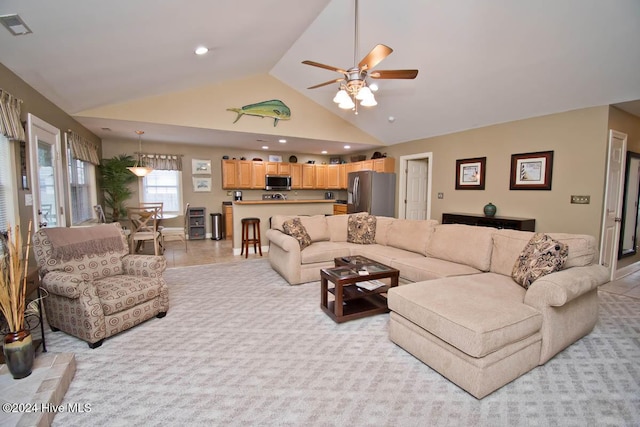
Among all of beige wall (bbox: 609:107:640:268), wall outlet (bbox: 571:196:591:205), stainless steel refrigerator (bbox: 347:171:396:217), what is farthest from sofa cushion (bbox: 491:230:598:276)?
stainless steel refrigerator (bbox: 347:171:396:217)

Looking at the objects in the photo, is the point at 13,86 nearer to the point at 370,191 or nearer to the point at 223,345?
the point at 223,345

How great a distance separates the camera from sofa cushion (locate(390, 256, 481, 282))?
290cm

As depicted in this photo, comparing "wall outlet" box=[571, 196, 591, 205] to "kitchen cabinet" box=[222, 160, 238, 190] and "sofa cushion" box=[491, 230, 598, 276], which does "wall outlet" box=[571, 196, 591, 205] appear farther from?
"kitchen cabinet" box=[222, 160, 238, 190]

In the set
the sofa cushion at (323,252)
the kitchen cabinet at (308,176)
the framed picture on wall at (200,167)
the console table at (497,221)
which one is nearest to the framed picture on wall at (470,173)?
the console table at (497,221)

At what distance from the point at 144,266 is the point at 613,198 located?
19.5 feet

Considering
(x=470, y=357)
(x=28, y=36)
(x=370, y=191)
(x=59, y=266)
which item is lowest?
(x=470, y=357)

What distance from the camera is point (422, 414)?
1605mm

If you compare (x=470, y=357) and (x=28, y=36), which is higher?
(x=28, y=36)

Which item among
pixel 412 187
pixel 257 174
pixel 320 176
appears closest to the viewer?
pixel 412 187

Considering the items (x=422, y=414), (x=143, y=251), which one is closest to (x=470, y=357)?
(x=422, y=414)

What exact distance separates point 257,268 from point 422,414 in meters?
3.33

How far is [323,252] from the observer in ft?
12.8

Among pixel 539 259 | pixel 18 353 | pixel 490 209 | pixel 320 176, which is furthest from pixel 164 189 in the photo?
pixel 539 259

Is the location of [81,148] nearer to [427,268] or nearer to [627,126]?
[427,268]
